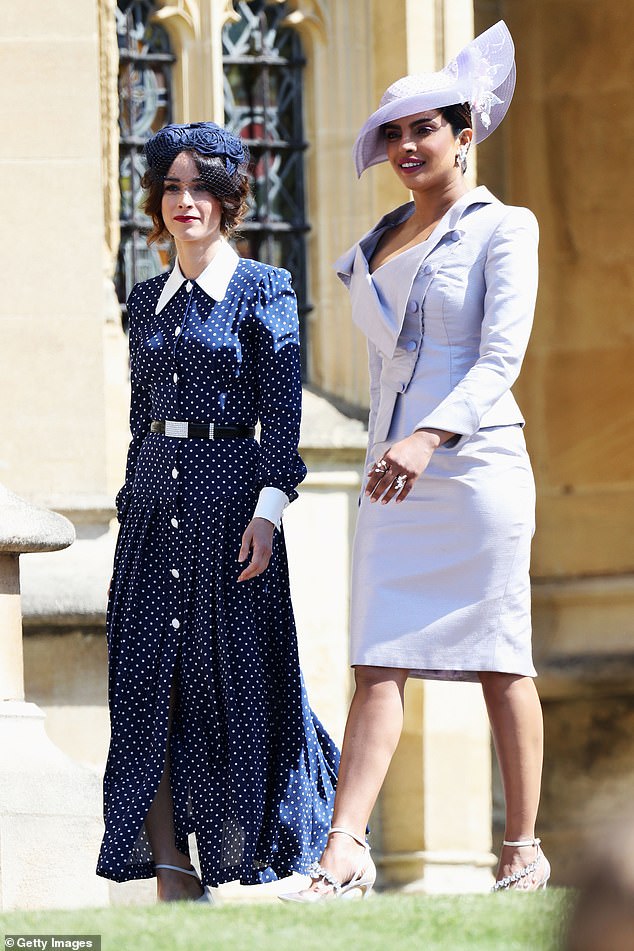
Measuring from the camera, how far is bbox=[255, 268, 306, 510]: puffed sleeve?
356 cm

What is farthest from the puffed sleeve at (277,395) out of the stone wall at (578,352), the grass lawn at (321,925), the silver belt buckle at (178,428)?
the stone wall at (578,352)

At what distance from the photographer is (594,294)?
798 centimetres

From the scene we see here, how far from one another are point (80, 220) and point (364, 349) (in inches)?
55.1

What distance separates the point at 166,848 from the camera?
11.6 feet

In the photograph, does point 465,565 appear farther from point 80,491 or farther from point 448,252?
point 80,491

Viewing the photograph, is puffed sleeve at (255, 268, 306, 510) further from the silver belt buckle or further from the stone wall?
the stone wall

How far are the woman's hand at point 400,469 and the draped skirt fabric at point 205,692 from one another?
0.50 m

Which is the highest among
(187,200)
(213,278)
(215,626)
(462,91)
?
(462,91)

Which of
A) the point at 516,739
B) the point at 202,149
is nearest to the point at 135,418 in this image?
the point at 202,149

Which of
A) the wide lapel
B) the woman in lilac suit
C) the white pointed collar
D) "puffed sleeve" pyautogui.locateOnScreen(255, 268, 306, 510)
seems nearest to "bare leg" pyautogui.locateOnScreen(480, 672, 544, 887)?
the woman in lilac suit

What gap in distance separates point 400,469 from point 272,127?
4.15 meters

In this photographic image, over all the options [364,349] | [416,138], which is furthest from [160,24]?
[416,138]

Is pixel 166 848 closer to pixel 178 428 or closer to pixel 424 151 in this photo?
pixel 178 428

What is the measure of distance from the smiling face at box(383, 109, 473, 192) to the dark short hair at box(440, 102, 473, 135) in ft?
0.04
